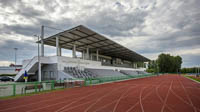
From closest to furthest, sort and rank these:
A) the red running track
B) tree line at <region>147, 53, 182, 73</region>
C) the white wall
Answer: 1. the red running track
2. the white wall
3. tree line at <region>147, 53, 182, 73</region>

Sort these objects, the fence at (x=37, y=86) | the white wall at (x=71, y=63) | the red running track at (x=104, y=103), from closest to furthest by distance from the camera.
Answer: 1. the red running track at (x=104, y=103)
2. the fence at (x=37, y=86)
3. the white wall at (x=71, y=63)

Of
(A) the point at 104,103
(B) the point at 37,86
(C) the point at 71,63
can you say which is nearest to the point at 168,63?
(C) the point at 71,63

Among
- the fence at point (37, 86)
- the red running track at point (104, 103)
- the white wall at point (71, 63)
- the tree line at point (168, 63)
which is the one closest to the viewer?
the red running track at point (104, 103)

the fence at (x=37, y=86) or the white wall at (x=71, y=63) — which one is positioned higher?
the white wall at (x=71, y=63)

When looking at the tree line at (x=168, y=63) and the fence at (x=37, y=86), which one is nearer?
the fence at (x=37, y=86)

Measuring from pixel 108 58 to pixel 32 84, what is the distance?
5110 centimetres


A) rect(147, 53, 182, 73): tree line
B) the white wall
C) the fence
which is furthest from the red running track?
rect(147, 53, 182, 73): tree line

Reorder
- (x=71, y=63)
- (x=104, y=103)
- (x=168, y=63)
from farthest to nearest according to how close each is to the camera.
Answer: (x=168, y=63) → (x=71, y=63) → (x=104, y=103)

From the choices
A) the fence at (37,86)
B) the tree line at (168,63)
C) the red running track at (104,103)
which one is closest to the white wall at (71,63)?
the fence at (37,86)

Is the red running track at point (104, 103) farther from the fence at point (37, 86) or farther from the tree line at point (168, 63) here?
the tree line at point (168, 63)

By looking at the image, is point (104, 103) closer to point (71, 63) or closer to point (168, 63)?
point (71, 63)

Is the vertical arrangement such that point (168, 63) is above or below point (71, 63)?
below

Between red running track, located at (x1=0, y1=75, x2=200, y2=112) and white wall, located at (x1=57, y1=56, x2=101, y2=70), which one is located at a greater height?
white wall, located at (x1=57, y1=56, x2=101, y2=70)

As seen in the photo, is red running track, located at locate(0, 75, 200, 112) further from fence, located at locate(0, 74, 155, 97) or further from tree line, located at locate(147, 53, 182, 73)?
tree line, located at locate(147, 53, 182, 73)
